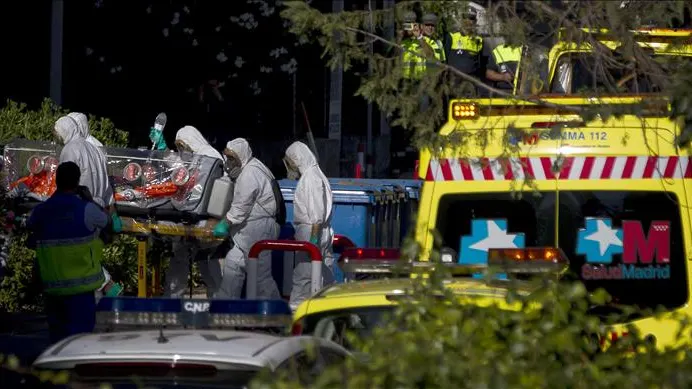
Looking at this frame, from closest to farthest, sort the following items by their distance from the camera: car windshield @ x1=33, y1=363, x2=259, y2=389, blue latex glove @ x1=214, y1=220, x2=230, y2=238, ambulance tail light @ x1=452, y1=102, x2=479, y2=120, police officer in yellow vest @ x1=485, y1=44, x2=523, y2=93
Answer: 1. car windshield @ x1=33, y1=363, x2=259, y2=389
2. ambulance tail light @ x1=452, y1=102, x2=479, y2=120
3. police officer in yellow vest @ x1=485, y1=44, x2=523, y2=93
4. blue latex glove @ x1=214, y1=220, x2=230, y2=238

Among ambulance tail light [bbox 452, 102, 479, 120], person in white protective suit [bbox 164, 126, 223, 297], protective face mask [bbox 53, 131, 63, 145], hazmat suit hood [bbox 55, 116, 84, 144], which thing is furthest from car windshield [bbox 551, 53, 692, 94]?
person in white protective suit [bbox 164, 126, 223, 297]

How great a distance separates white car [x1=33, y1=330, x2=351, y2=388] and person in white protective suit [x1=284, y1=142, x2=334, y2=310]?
247 inches

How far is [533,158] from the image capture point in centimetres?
741

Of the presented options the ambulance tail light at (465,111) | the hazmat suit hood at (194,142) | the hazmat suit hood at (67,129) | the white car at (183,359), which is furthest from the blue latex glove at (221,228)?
the white car at (183,359)

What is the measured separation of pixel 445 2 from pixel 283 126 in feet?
53.1

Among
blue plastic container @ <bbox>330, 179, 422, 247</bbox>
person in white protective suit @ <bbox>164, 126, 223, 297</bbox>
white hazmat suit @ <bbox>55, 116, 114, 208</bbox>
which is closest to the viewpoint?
white hazmat suit @ <bbox>55, 116, 114, 208</bbox>

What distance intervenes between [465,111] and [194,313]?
2.33m

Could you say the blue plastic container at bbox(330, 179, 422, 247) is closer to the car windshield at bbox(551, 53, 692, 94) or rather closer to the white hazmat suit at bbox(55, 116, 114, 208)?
the white hazmat suit at bbox(55, 116, 114, 208)

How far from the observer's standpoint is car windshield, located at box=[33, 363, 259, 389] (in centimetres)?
482

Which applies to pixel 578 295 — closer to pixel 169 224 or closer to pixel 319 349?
pixel 319 349

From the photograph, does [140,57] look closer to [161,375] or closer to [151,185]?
[151,185]

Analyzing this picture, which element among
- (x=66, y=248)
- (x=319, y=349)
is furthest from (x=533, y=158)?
(x=66, y=248)

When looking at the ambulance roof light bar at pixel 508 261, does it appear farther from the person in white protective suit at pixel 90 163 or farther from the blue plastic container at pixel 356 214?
the blue plastic container at pixel 356 214

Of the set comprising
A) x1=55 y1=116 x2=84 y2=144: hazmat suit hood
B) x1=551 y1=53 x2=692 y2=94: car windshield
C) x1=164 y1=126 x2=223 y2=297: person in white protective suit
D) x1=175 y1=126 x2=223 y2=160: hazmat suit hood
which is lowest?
x1=164 y1=126 x2=223 y2=297: person in white protective suit
